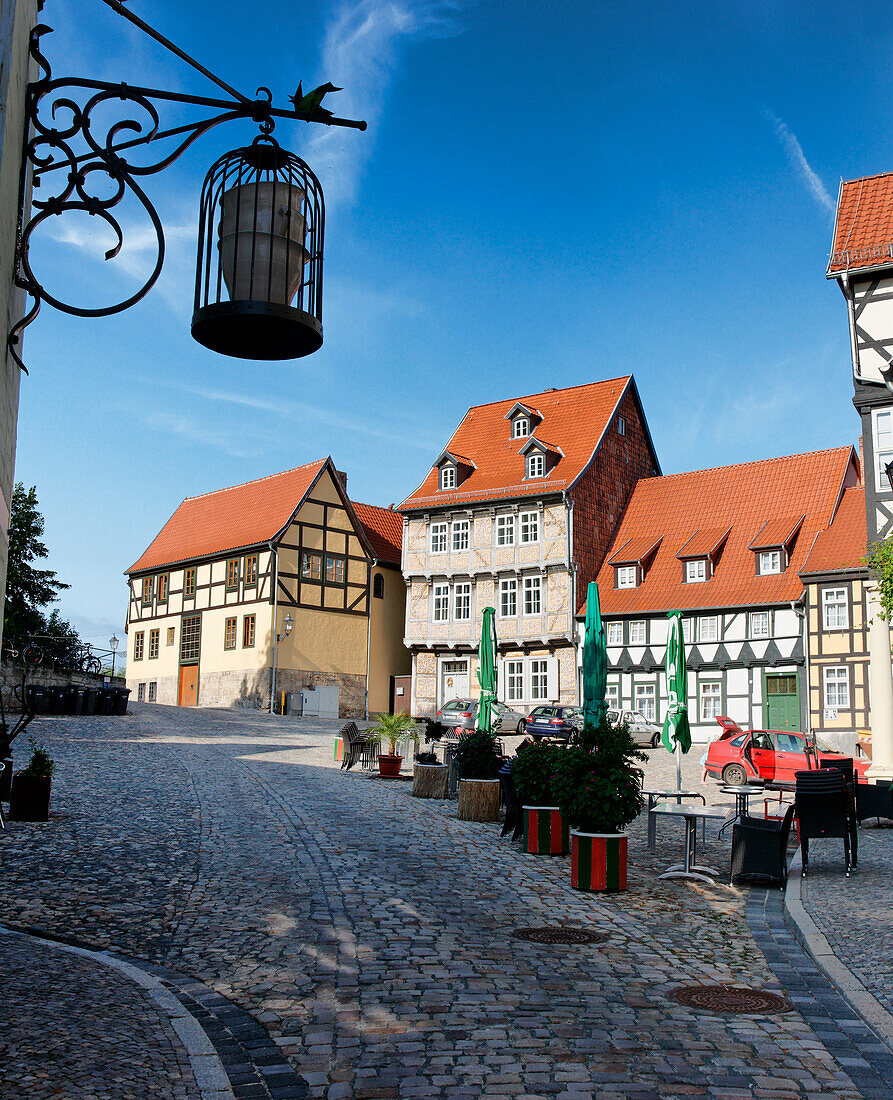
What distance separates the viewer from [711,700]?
3750 cm

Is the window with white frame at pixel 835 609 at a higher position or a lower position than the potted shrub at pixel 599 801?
higher

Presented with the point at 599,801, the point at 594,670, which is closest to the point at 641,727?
the point at 594,670

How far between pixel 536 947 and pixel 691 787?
54.6 feet

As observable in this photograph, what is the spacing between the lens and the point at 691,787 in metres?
23.9

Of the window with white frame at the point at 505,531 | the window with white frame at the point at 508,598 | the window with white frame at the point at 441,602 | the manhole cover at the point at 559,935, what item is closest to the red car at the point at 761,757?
the window with white frame at the point at 508,598

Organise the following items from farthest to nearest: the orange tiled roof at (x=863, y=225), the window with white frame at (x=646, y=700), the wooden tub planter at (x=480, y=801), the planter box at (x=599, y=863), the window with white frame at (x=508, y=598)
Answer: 1. the window with white frame at (x=508, y=598)
2. the window with white frame at (x=646, y=700)
3. the orange tiled roof at (x=863, y=225)
4. the wooden tub planter at (x=480, y=801)
5. the planter box at (x=599, y=863)

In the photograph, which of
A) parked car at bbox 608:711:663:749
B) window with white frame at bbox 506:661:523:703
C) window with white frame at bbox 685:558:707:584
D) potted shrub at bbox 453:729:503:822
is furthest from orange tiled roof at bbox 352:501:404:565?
potted shrub at bbox 453:729:503:822

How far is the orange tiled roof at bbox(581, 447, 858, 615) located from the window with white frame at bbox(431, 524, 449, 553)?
6658 millimetres

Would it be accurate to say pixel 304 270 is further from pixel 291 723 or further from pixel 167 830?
pixel 291 723

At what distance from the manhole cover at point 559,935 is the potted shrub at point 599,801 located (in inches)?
78.5

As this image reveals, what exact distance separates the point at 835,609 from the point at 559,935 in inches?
1091

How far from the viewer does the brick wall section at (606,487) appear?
4191 cm

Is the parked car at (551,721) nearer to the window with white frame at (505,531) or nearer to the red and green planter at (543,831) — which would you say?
the window with white frame at (505,531)

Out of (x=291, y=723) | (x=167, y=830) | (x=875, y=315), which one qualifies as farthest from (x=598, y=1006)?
(x=291, y=723)
